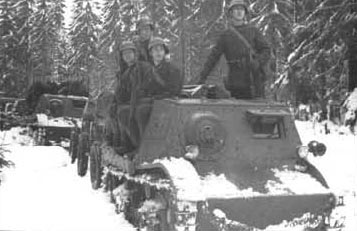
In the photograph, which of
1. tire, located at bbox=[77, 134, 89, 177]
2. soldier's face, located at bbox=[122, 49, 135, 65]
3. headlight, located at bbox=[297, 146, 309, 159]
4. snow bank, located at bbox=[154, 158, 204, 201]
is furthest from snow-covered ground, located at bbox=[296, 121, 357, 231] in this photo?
tire, located at bbox=[77, 134, 89, 177]

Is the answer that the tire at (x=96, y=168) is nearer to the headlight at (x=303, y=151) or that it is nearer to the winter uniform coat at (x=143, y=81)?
the winter uniform coat at (x=143, y=81)

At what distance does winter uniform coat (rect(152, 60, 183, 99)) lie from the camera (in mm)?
8594

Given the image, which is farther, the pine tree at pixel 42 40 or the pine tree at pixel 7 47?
the pine tree at pixel 42 40

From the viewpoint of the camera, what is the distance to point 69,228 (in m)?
7.72

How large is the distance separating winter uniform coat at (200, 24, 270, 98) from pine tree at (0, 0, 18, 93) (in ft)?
142

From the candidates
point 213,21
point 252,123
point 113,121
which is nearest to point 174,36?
point 213,21

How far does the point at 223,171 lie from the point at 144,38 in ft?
12.2

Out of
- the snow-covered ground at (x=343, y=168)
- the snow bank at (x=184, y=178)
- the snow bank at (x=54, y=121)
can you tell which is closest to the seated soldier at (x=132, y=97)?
the snow bank at (x=184, y=178)

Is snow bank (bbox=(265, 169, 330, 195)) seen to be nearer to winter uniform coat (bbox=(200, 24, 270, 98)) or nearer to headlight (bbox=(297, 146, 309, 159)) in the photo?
headlight (bbox=(297, 146, 309, 159))

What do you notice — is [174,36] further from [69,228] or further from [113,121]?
[69,228]

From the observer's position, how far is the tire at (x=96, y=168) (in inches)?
445

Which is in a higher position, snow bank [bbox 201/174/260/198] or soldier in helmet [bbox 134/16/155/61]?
soldier in helmet [bbox 134/16/155/61]

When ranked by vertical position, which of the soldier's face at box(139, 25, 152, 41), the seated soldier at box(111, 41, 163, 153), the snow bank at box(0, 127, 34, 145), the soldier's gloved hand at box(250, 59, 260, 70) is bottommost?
the snow bank at box(0, 127, 34, 145)

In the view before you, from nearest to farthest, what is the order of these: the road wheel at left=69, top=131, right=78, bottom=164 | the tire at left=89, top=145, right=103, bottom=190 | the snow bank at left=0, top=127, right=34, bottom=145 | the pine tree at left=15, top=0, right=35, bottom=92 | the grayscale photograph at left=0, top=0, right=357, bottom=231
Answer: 1. the grayscale photograph at left=0, top=0, right=357, bottom=231
2. the tire at left=89, top=145, right=103, bottom=190
3. the road wheel at left=69, top=131, right=78, bottom=164
4. the snow bank at left=0, top=127, right=34, bottom=145
5. the pine tree at left=15, top=0, right=35, bottom=92
